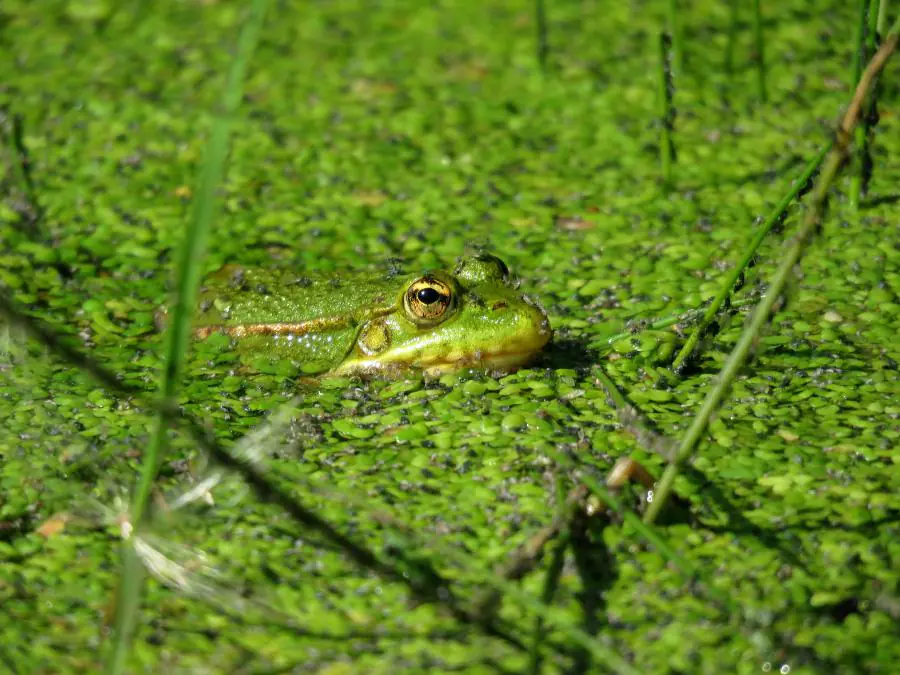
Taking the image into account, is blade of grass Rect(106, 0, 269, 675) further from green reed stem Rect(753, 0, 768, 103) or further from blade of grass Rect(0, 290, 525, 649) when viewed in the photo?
green reed stem Rect(753, 0, 768, 103)

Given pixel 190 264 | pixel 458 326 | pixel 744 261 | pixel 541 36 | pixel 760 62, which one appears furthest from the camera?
pixel 541 36

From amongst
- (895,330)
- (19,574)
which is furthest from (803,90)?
(19,574)

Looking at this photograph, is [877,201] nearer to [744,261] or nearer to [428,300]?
[744,261]

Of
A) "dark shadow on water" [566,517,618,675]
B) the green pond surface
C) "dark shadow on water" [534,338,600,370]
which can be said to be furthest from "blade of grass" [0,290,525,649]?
"dark shadow on water" [534,338,600,370]

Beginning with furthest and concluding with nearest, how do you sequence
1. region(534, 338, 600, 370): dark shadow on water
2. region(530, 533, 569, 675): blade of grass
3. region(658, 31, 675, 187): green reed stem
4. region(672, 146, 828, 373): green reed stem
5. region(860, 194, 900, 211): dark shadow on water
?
region(860, 194, 900, 211): dark shadow on water < region(658, 31, 675, 187): green reed stem < region(534, 338, 600, 370): dark shadow on water < region(672, 146, 828, 373): green reed stem < region(530, 533, 569, 675): blade of grass

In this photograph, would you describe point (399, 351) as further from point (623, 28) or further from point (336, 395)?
point (623, 28)

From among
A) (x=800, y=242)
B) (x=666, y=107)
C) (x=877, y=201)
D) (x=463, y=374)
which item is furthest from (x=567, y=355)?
(x=877, y=201)
